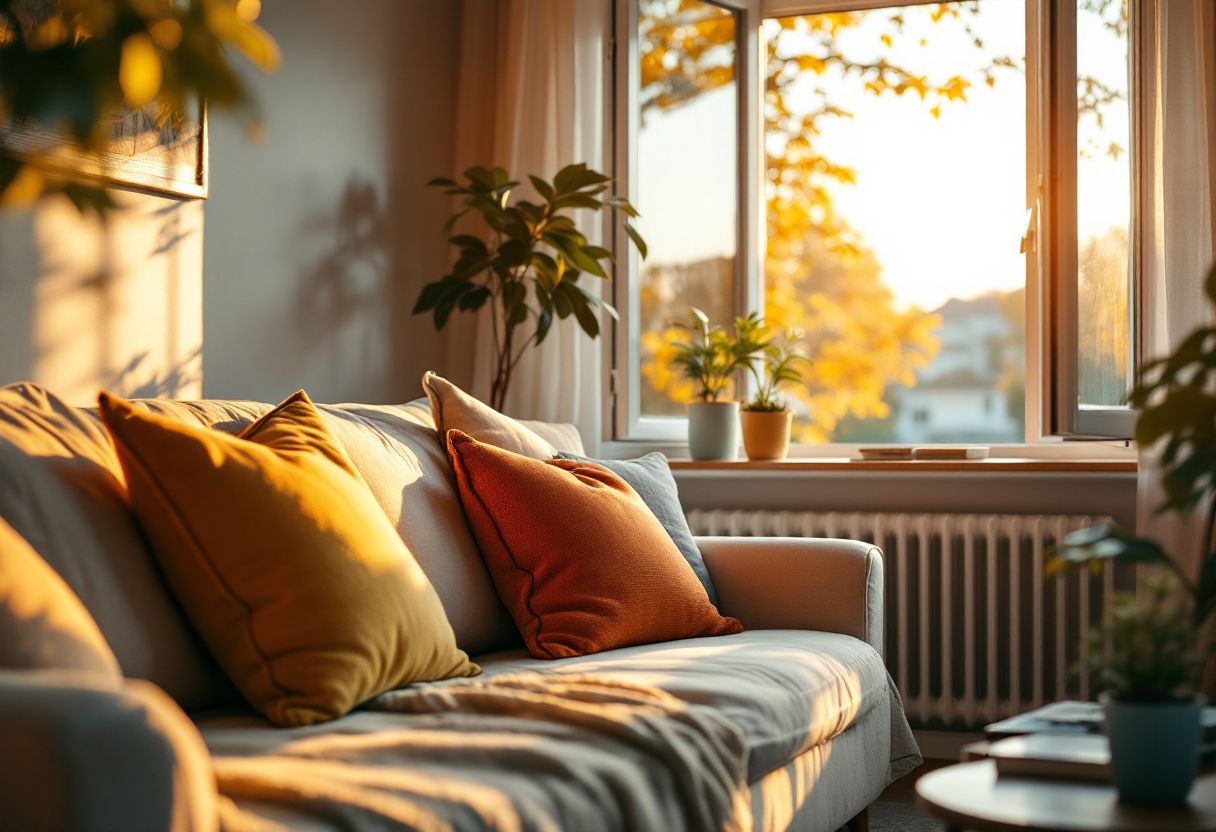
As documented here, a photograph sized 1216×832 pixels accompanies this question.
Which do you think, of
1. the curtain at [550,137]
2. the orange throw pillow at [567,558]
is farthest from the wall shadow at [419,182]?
the orange throw pillow at [567,558]

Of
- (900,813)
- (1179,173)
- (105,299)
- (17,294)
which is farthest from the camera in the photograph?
(1179,173)

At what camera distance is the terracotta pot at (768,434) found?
138 inches

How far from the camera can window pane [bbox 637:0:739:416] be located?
3.76 m

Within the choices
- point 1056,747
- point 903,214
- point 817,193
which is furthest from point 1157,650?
point 817,193

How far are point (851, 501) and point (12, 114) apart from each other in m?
3.10

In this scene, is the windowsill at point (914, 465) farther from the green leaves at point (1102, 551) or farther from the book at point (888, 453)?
the green leaves at point (1102, 551)

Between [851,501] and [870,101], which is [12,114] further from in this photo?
[870,101]

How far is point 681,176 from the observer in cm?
377

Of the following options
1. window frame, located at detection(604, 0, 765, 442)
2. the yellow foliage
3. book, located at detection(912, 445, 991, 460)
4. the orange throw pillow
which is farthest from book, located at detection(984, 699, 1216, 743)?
window frame, located at detection(604, 0, 765, 442)

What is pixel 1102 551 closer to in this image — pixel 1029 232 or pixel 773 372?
pixel 773 372

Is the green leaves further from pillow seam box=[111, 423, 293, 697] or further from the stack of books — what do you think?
pillow seam box=[111, 423, 293, 697]

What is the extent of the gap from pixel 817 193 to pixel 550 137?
4.58 ft

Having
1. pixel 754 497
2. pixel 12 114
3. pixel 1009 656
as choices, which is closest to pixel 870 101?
pixel 754 497

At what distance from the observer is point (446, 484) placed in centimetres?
233
